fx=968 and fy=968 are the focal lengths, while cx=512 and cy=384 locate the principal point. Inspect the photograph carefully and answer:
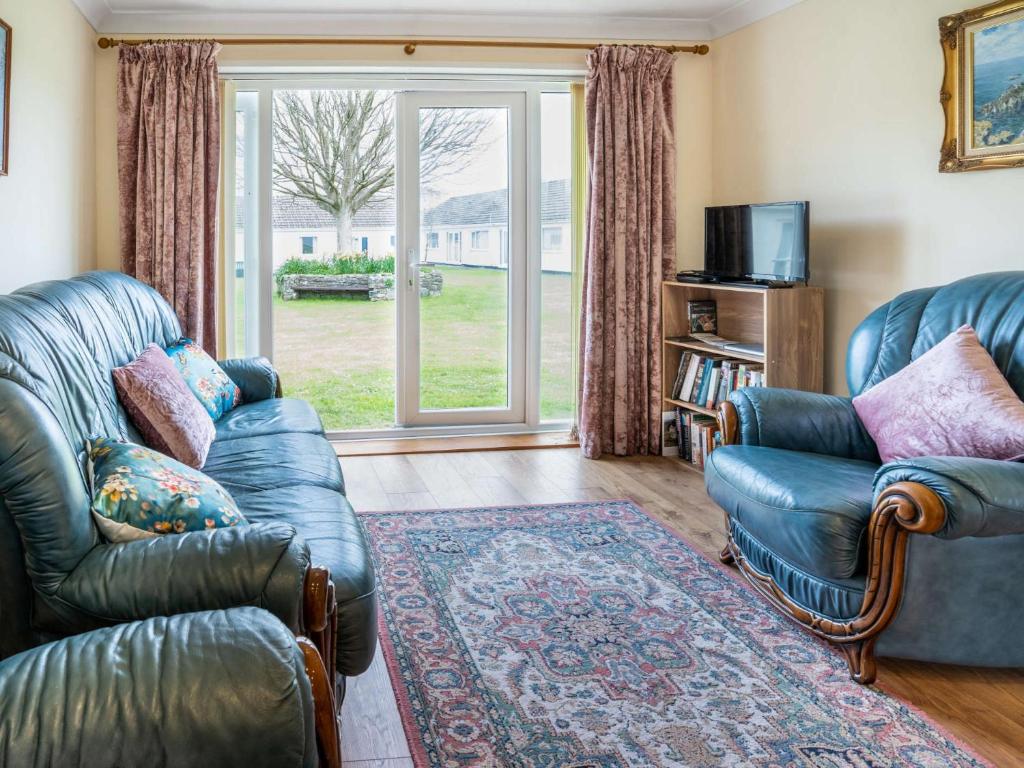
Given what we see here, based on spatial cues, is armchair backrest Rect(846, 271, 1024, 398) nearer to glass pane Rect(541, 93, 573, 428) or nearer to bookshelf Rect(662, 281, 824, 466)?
bookshelf Rect(662, 281, 824, 466)

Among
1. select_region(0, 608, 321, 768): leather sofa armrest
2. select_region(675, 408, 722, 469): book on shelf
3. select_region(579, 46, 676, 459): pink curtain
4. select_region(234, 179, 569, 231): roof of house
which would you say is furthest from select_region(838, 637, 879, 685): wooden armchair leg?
select_region(234, 179, 569, 231): roof of house

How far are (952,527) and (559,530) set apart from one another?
182cm

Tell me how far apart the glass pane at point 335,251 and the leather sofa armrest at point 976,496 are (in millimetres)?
3759

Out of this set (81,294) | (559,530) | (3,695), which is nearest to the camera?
(3,695)

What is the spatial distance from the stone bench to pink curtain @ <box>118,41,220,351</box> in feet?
2.04

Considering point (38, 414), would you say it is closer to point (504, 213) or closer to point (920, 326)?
point (920, 326)

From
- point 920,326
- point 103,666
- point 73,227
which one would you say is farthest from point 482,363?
point 103,666

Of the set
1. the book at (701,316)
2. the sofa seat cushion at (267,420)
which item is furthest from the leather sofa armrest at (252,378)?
the book at (701,316)

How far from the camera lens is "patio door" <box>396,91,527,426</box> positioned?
18.1 feet

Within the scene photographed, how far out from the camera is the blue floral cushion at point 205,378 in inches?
147

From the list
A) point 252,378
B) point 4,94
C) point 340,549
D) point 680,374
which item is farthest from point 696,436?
point 4,94

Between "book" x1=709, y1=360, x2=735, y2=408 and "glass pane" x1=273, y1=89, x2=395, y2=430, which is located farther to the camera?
"glass pane" x1=273, y1=89, x2=395, y2=430

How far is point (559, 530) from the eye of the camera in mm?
3873

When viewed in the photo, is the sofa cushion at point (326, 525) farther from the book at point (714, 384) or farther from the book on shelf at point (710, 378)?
the book at point (714, 384)
